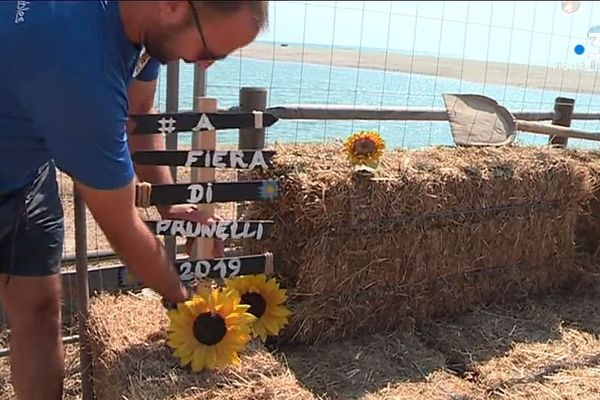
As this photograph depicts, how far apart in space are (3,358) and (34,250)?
1.22m

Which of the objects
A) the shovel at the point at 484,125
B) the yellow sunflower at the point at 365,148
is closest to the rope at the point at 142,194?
the yellow sunflower at the point at 365,148

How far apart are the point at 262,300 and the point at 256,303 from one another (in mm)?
25

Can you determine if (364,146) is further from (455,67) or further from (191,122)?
(455,67)

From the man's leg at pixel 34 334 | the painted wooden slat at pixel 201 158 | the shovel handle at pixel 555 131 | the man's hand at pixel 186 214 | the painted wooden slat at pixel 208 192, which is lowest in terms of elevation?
the man's leg at pixel 34 334

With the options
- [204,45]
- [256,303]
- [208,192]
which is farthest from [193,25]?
[256,303]

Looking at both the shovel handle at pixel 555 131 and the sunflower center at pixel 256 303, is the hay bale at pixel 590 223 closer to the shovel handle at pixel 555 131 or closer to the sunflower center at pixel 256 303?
the shovel handle at pixel 555 131

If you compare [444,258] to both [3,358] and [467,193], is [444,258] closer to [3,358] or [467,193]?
[467,193]

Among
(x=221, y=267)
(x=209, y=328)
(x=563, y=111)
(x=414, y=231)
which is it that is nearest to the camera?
(x=209, y=328)

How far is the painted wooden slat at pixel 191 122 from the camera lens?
7.75 feet

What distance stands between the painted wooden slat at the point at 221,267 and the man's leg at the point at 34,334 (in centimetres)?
41

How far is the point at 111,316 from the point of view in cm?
250

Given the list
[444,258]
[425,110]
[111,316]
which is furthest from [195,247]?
[425,110]

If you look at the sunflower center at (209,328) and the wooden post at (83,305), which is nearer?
the sunflower center at (209,328)

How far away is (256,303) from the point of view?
2.53 meters
